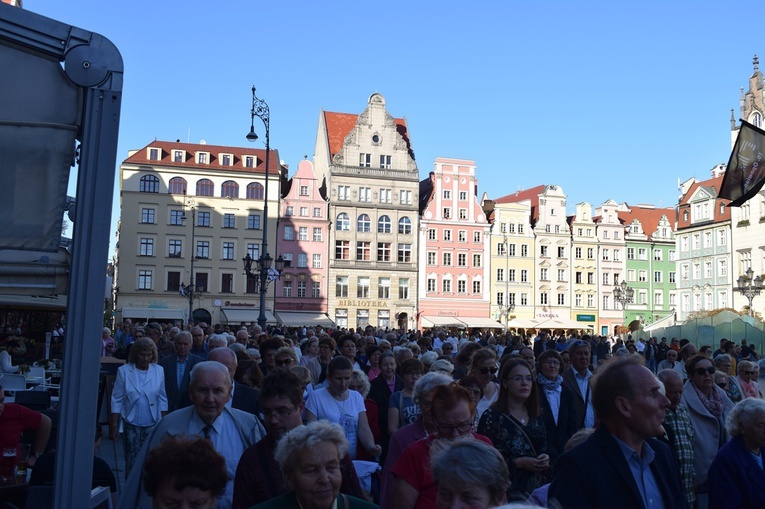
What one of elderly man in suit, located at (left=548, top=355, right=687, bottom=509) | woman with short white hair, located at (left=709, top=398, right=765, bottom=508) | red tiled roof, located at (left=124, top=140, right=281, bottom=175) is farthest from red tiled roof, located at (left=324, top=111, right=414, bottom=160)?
elderly man in suit, located at (left=548, top=355, right=687, bottom=509)

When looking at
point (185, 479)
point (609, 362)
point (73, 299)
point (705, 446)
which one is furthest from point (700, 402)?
point (73, 299)

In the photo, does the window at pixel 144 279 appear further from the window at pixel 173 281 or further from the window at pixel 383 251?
the window at pixel 383 251

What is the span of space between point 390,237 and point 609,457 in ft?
190

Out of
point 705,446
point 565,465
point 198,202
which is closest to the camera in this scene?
point 565,465

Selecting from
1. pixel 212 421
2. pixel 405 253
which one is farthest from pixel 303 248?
pixel 212 421

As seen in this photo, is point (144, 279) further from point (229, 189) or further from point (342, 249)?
point (342, 249)

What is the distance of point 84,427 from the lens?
3.25 m

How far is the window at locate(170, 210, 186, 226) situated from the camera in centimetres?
5869

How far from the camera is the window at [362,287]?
60.6 m

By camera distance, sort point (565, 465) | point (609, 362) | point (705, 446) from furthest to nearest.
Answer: point (705, 446) < point (609, 362) < point (565, 465)

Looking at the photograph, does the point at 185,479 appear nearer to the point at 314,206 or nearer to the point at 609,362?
the point at 609,362

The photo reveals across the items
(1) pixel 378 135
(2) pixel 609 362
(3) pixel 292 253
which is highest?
(1) pixel 378 135

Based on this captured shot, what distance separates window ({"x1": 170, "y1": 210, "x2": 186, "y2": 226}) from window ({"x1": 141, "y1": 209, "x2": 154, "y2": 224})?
4.82ft

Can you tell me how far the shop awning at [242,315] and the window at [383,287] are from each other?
28.7 ft
